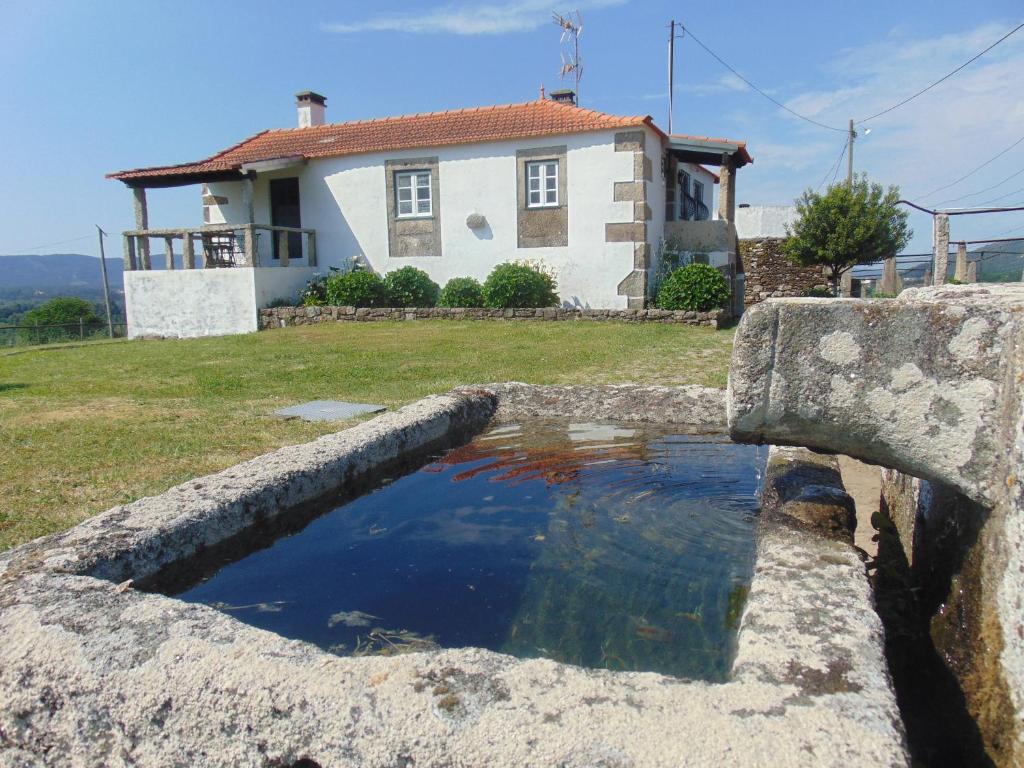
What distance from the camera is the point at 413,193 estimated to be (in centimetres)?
1848

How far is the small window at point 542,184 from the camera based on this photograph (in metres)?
17.2

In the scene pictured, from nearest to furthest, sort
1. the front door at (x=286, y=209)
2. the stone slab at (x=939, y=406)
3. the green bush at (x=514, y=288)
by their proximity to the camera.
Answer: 1. the stone slab at (x=939, y=406)
2. the green bush at (x=514, y=288)
3. the front door at (x=286, y=209)

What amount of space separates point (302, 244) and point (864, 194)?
15.4 metres

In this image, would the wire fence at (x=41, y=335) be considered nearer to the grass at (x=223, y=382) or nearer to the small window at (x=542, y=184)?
the grass at (x=223, y=382)

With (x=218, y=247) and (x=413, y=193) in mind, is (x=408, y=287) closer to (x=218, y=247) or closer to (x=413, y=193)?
(x=413, y=193)

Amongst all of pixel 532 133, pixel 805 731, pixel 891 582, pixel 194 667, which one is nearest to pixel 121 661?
pixel 194 667

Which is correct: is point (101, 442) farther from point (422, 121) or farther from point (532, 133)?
point (422, 121)

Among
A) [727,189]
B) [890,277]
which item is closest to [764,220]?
[890,277]

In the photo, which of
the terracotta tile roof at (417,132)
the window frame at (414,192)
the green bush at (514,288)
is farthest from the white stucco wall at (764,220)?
the window frame at (414,192)

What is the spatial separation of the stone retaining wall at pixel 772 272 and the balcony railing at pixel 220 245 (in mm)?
12733

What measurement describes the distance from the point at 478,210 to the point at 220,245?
6.55m

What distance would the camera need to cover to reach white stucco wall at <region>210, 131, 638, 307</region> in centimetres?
1675

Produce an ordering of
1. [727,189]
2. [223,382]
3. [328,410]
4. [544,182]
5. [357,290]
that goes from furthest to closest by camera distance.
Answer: [727,189] → [544,182] → [357,290] → [223,382] → [328,410]

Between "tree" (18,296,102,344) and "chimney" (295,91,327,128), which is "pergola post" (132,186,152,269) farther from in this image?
"tree" (18,296,102,344)
